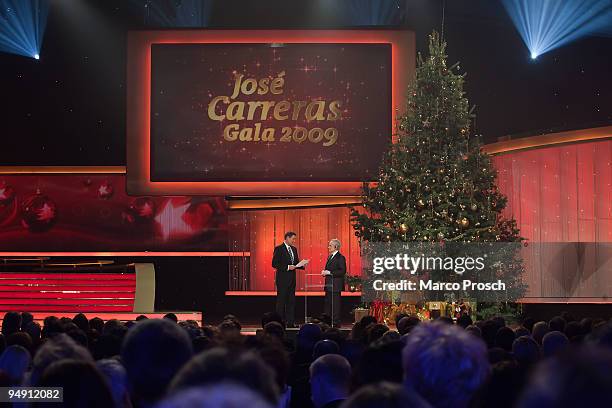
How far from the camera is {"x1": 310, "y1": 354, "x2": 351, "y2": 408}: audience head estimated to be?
367 cm

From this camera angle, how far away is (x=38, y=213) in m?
18.5

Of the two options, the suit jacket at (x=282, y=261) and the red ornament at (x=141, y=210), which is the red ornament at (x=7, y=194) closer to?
the red ornament at (x=141, y=210)

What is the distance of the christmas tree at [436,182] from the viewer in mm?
12852

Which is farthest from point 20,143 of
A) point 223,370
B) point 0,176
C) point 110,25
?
point 223,370

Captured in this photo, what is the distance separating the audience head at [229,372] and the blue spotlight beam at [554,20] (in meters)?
15.9

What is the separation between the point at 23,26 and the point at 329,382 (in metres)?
15.8

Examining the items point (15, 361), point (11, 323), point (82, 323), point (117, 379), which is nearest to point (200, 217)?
point (82, 323)

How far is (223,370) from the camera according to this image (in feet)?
5.57

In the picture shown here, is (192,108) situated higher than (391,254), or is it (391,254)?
(192,108)

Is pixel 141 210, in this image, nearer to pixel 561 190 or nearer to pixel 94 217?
pixel 94 217

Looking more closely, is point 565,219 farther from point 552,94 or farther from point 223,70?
point 223,70

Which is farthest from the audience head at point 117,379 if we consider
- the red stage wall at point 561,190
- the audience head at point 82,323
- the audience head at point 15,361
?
the red stage wall at point 561,190

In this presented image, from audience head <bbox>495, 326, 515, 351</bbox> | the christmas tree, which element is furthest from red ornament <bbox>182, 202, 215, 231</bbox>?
audience head <bbox>495, 326, 515, 351</bbox>

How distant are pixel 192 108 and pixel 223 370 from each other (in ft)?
44.5
